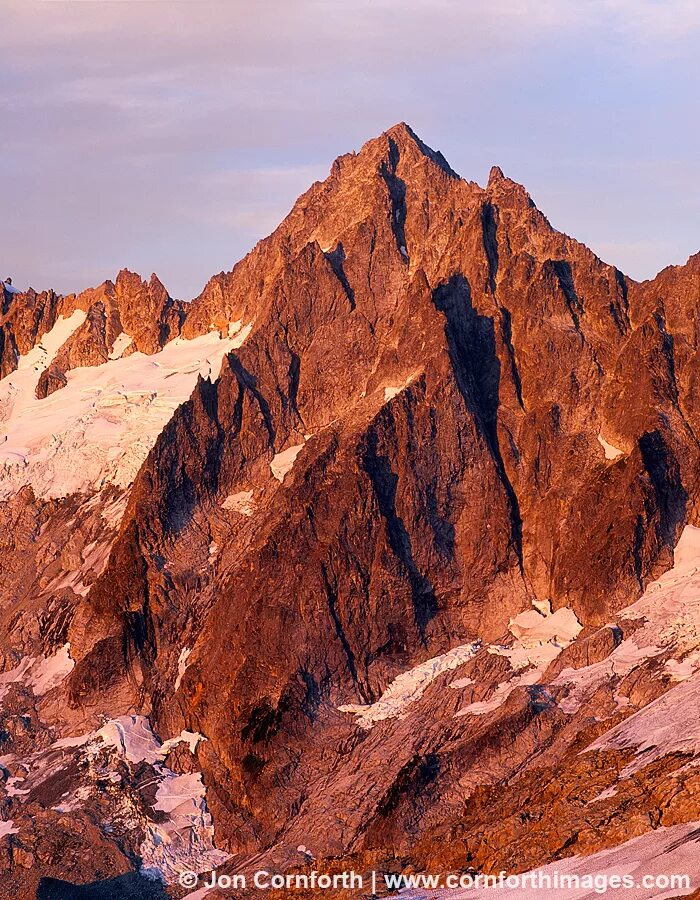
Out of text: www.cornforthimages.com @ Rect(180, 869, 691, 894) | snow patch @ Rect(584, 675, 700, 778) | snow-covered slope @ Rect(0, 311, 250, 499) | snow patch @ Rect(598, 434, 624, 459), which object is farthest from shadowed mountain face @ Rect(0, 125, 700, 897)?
text: www.cornforthimages.com @ Rect(180, 869, 691, 894)

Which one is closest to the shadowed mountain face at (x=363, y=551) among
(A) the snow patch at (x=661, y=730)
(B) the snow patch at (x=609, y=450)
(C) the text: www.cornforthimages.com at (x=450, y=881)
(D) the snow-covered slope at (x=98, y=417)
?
(B) the snow patch at (x=609, y=450)

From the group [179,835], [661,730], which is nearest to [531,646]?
[661,730]

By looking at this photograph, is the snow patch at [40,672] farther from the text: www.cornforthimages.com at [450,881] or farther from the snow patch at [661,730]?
the snow patch at [661,730]

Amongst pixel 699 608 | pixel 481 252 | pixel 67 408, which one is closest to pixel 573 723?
pixel 699 608

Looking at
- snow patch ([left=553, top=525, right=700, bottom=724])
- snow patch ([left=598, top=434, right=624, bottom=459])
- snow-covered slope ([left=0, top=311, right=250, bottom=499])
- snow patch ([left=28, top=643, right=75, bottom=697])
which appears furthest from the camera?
snow-covered slope ([left=0, top=311, right=250, bottom=499])

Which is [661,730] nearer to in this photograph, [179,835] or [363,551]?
[179,835]

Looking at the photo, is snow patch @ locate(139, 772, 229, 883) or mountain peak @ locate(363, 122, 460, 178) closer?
snow patch @ locate(139, 772, 229, 883)

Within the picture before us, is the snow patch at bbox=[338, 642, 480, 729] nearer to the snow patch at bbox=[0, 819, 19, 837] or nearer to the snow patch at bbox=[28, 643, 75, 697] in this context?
the snow patch at bbox=[0, 819, 19, 837]
